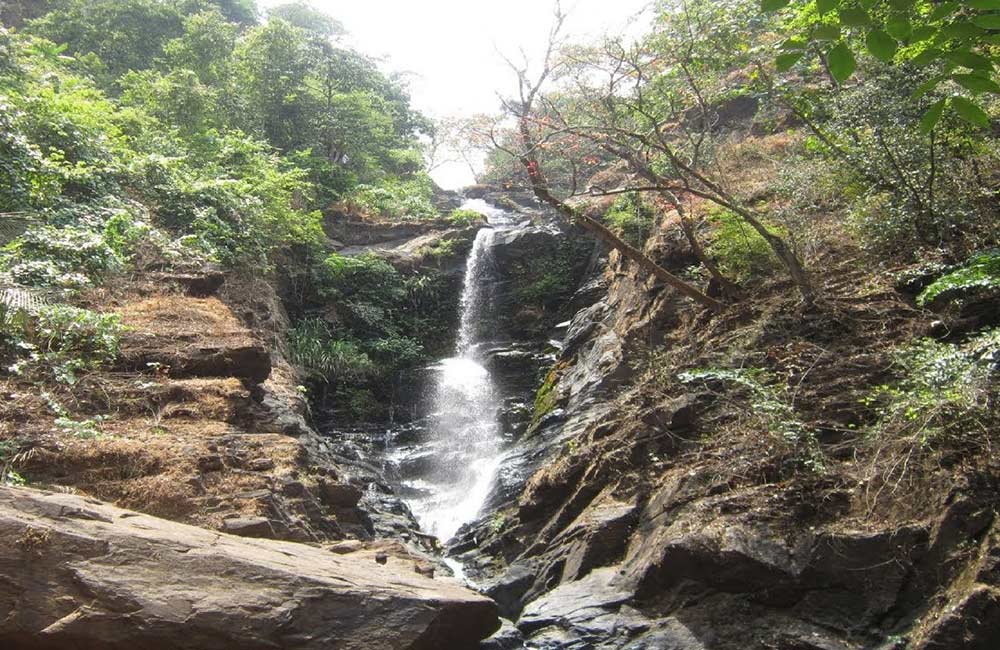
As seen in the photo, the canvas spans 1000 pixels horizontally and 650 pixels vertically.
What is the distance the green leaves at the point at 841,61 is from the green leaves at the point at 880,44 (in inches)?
1.9

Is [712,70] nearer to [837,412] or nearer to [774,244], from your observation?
[774,244]

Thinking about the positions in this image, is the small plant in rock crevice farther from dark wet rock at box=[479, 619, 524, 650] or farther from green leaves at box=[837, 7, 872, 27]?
green leaves at box=[837, 7, 872, 27]

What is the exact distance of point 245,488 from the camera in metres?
6.69

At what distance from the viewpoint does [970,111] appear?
1732 mm

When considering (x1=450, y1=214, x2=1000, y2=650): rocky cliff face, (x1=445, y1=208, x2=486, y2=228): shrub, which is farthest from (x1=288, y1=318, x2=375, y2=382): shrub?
(x1=445, y1=208, x2=486, y2=228): shrub

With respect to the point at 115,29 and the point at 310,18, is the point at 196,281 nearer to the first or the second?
the point at 115,29

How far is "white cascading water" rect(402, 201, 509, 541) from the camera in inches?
469

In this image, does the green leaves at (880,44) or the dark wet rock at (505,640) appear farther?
the dark wet rock at (505,640)

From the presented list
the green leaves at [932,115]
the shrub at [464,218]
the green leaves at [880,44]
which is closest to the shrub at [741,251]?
the green leaves at [932,115]

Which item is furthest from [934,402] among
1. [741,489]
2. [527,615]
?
[527,615]

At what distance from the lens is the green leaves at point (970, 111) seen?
1.67m

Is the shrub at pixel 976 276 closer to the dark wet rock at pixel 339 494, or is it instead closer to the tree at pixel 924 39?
the tree at pixel 924 39

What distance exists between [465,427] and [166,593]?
35.2 feet

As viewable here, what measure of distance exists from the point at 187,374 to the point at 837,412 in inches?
302
